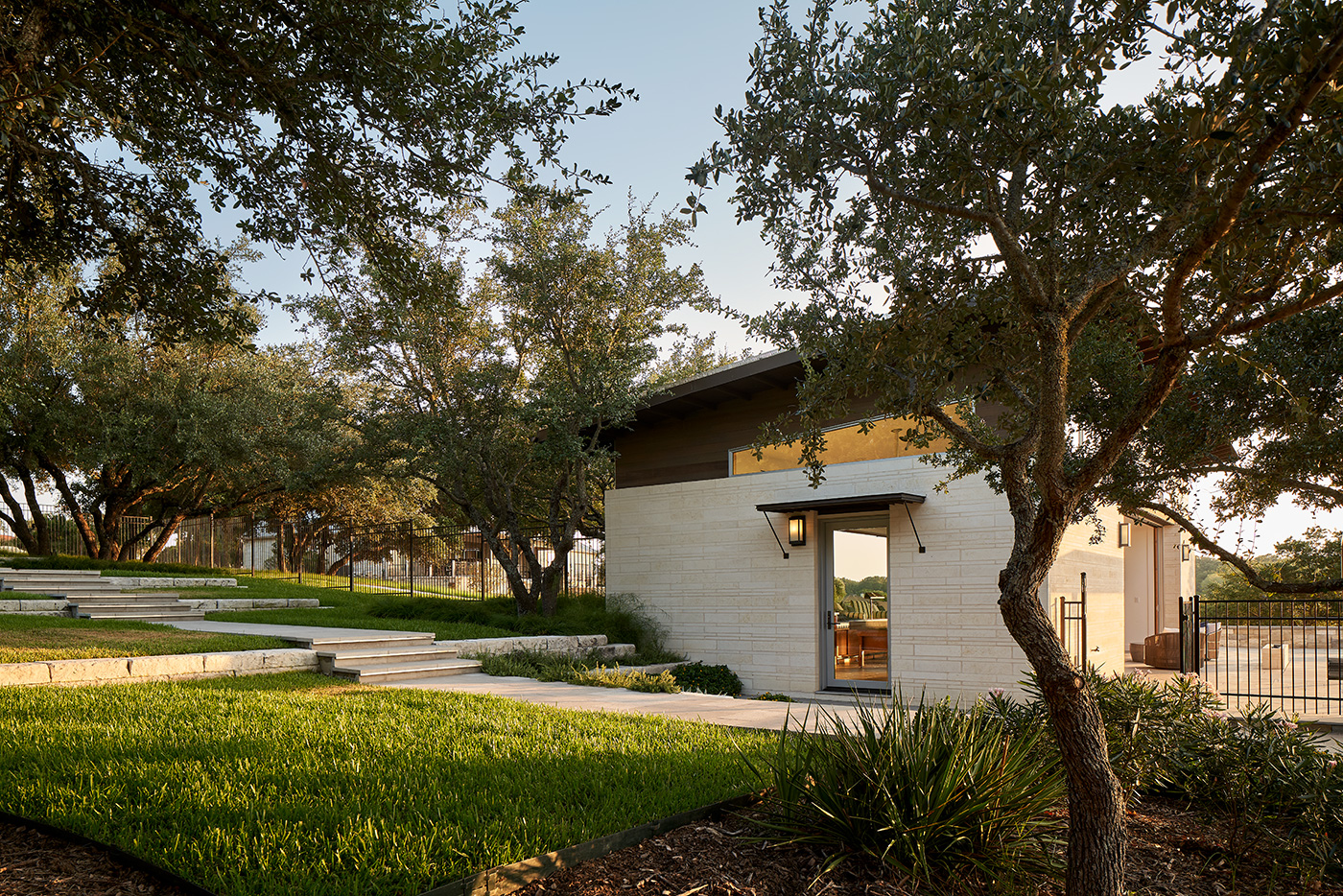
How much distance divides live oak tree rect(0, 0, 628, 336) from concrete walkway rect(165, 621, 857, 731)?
4.36 metres

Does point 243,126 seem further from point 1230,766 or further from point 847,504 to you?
point 847,504

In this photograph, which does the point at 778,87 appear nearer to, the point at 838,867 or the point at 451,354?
the point at 838,867

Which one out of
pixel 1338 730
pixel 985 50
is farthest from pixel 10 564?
pixel 1338 730

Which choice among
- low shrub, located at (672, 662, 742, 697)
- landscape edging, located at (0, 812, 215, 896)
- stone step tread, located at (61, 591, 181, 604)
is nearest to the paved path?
low shrub, located at (672, 662, 742, 697)

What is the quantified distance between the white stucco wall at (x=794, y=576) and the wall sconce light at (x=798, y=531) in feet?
0.33

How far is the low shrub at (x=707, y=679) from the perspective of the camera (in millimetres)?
12055

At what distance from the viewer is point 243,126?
20.3 ft

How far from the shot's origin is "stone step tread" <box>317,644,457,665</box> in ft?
31.4

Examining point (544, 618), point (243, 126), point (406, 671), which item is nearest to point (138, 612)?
point (544, 618)

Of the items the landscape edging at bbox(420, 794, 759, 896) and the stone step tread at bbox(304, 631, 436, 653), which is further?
the stone step tread at bbox(304, 631, 436, 653)

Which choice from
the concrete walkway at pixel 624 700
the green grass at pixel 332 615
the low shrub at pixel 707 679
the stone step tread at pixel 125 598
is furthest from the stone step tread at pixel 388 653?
the stone step tread at pixel 125 598

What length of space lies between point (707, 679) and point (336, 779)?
8299 millimetres

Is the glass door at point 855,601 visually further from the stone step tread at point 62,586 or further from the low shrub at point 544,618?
the stone step tread at point 62,586

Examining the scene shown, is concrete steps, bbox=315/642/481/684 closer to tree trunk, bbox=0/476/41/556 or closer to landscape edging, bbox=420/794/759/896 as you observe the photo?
landscape edging, bbox=420/794/759/896
